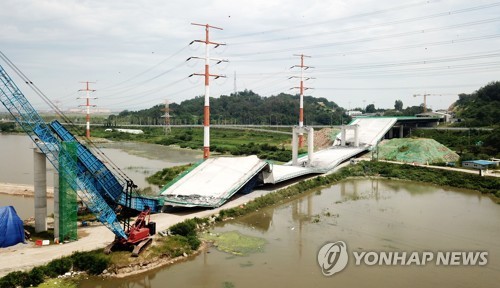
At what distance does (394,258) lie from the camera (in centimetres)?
1903

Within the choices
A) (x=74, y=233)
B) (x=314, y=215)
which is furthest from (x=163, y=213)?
(x=314, y=215)

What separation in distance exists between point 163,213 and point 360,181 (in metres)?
22.1

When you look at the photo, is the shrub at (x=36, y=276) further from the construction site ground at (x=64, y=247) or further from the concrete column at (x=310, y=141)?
the concrete column at (x=310, y=141)

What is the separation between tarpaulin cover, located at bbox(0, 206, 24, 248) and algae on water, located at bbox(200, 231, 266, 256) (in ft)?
28.7

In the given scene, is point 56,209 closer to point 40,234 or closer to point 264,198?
point 40,234

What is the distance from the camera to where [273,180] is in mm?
33469

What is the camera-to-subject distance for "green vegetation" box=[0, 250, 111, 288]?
1518 cm

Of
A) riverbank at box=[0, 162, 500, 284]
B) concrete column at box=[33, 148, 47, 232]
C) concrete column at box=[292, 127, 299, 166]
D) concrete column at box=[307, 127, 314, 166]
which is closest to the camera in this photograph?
riverbank at box=[0, 162, 500, 284]

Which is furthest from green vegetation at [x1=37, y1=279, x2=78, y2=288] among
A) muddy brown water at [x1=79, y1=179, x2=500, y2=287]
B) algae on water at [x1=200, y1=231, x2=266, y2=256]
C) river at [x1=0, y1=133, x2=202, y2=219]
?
river at [x1=0, y1=133, x2=202, y2=219]

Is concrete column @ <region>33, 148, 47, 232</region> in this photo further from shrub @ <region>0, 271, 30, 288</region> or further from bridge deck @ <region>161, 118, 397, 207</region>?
bridge deck @ <region>161, 118, 397, 207</region>

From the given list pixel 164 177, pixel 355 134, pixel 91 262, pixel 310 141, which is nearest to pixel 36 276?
pixel 91 262

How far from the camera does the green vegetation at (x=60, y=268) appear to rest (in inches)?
598

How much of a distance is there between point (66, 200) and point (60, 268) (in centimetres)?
432

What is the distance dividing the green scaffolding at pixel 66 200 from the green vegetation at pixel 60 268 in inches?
106
